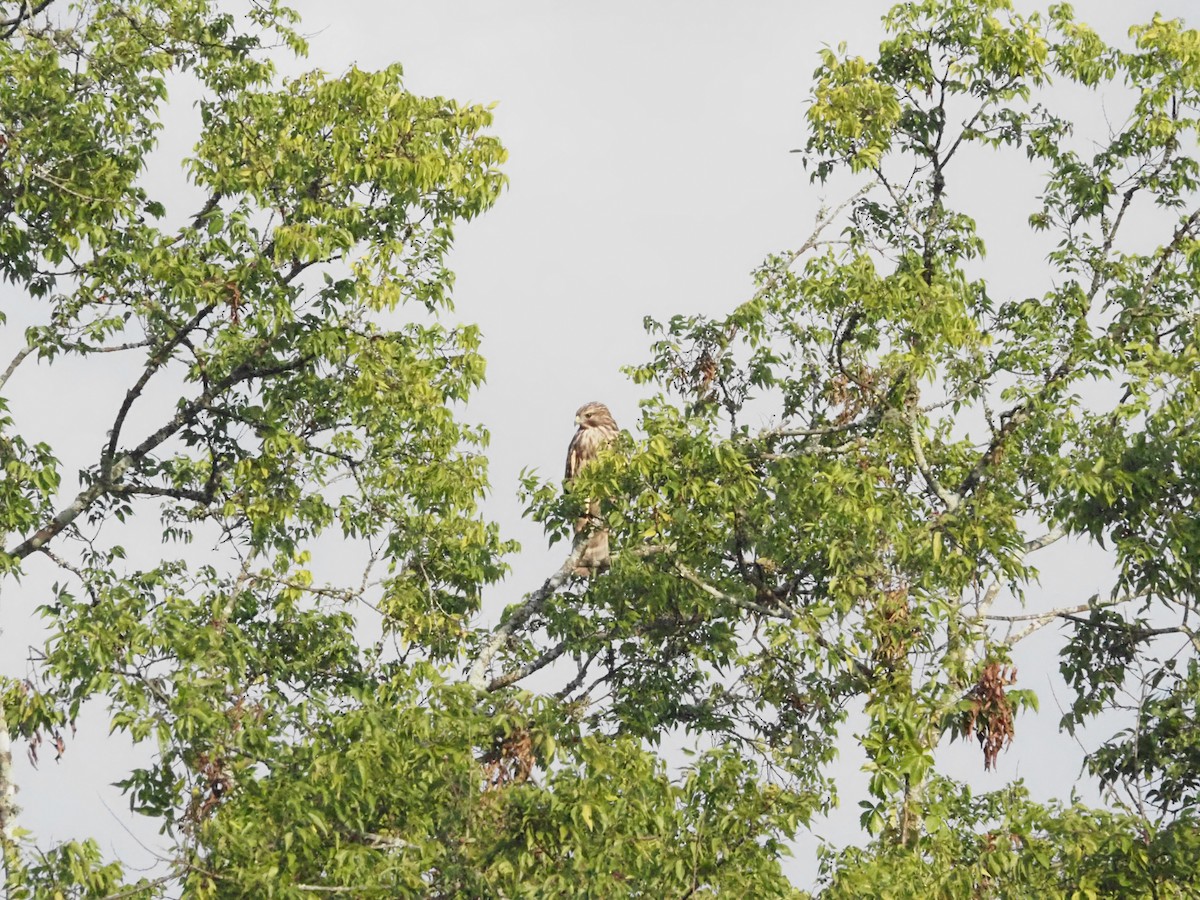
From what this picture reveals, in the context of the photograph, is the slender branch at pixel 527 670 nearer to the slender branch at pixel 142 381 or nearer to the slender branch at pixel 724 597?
the slender branch at pixel 724 597

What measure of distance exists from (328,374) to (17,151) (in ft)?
9.39

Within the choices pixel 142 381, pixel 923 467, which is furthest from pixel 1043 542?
pixel 142 381

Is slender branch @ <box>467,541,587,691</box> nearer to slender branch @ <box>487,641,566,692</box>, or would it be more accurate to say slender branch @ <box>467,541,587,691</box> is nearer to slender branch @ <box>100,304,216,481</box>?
slender branch @ <box>487,641,566,692</box>

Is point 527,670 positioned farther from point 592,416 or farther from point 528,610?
point 592,416

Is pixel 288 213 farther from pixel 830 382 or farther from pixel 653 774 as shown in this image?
pixel 653 774

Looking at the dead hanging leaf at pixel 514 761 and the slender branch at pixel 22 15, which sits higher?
the slender branch at pixel 22 15

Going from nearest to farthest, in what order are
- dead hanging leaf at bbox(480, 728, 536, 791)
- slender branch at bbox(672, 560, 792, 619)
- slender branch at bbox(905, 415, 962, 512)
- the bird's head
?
dead hanging leaf at bbox(480, 728, 536, 791), slender branch at bbox(672, 560, 792, 619), slender branch at bbox(905, 415, 962, 512), the bird's head

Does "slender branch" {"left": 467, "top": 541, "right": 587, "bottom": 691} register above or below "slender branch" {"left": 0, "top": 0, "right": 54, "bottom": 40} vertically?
below

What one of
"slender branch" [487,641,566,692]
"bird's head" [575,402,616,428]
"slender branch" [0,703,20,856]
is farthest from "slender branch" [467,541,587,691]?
"slender branch" [0,703,20,856]

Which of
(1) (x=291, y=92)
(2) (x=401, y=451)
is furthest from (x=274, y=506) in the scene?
(1) (x=291, y=92)

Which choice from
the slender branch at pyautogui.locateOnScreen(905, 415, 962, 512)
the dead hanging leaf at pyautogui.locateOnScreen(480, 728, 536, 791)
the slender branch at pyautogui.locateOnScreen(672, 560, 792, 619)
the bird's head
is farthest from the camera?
the bird's head

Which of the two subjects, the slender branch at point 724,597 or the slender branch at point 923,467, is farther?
the slender branch at point 923,467

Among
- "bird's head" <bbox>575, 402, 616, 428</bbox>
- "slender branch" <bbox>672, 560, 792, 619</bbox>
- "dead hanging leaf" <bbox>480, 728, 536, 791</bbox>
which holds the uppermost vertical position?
"bird's head" <bbox>575, 402, 616, 428</bbox>

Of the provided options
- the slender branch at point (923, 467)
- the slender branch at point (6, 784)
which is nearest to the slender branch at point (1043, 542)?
the slender branch at point (923, 467)
